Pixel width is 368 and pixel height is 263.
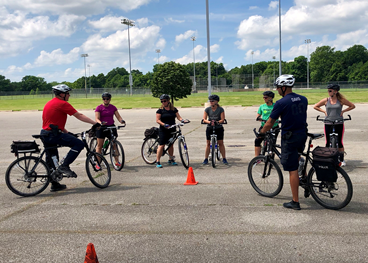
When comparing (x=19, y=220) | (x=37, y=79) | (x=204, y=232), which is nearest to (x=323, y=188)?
(x=204, y=232)

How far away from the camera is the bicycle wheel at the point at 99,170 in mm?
7230

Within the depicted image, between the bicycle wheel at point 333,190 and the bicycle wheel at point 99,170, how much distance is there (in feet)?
12.7

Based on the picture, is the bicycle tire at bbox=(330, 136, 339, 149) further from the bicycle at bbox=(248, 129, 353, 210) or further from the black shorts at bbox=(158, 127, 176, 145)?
the black shorts at bbox=(158, 127, 176, 145)

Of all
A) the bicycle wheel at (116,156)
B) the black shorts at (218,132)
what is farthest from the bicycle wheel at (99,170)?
the black shorts at (218,132)

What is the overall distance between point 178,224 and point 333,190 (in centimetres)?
241

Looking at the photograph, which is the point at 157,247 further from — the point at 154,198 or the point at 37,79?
the point at 37,79

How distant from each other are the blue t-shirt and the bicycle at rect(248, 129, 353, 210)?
29 cm

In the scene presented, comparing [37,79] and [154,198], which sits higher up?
[37,79]

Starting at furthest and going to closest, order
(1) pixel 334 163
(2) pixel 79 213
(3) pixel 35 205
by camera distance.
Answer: (3) pixel 35 205 → (2) pixel 79 213 → (1) pixel 334 163

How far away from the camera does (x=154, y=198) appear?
6398mm

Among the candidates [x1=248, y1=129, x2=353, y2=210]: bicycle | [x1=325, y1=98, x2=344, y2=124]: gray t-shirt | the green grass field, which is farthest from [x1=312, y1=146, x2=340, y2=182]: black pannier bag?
the green grass field

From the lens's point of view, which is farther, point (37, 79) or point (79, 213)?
point (37, 79)

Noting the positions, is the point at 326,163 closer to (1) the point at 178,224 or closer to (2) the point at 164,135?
(1) the point at 178,224

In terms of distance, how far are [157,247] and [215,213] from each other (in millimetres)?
1433
